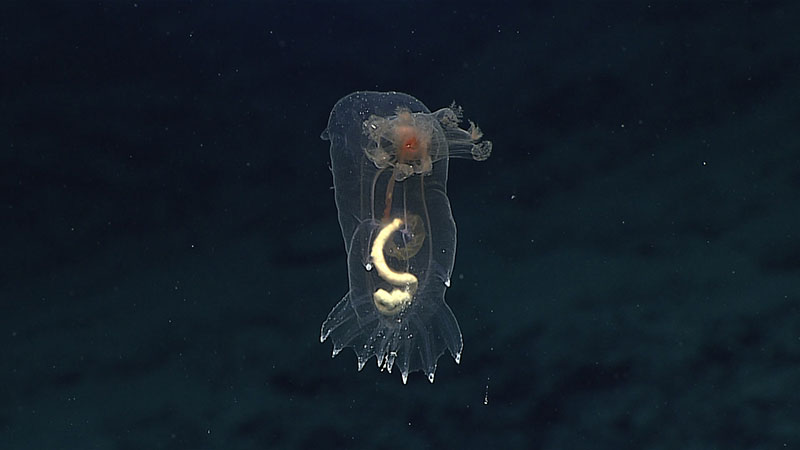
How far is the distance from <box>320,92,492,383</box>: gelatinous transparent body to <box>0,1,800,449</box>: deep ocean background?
212cm

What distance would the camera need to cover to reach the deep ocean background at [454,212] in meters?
7.36

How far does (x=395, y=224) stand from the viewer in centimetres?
538

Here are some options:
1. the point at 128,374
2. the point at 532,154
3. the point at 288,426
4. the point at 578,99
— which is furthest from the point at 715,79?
the point at 128,374

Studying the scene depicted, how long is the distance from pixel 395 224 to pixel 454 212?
280 centimetres

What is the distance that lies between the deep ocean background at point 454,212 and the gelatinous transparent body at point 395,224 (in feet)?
6.95

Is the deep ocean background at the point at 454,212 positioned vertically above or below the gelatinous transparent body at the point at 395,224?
above

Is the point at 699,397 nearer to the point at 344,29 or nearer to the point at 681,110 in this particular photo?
the point at 681,110

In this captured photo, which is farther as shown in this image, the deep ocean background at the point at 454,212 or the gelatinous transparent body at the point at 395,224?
the deep ocean background at the point at 454,212

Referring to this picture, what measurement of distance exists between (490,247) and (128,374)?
16.2 feet

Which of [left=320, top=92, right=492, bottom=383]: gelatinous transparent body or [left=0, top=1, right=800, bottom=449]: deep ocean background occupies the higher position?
[left=0, top=1, right=800, bottom=449]: deep ocean background

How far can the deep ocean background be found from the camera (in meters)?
7.36

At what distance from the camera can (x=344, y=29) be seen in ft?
23.6

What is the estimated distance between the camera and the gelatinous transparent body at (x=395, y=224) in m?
5.17

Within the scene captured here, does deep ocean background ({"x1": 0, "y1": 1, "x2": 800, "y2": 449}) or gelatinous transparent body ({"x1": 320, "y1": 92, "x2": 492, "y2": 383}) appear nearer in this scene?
gelatinous transparent body ({"x1": 320, "y1": 92, "x2": 492, "y2": 383})
